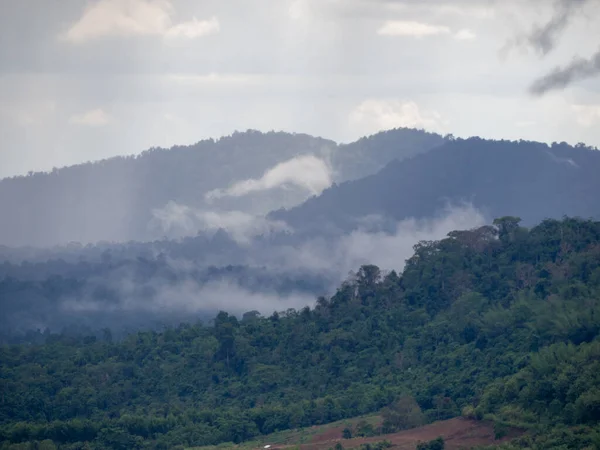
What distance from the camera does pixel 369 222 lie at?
396 feet

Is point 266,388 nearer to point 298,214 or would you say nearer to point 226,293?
point 226,293

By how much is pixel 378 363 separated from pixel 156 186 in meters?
121

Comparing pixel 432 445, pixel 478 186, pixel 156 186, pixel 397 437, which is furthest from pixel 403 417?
pixel 156 186

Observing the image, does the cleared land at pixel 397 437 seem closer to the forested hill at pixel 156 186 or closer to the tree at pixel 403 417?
the tree at pixel 403 417

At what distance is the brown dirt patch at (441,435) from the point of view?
3738 centimetres

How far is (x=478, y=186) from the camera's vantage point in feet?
386

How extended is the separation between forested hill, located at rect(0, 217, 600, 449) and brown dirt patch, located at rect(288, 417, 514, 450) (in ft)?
2.04

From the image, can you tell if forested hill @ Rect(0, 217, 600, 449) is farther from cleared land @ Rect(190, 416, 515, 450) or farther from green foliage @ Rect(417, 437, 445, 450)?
green foliage @ Rect(417, 437, 445, 450)

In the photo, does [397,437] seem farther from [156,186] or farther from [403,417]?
[156,186]

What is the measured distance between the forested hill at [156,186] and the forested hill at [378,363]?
95.3 m

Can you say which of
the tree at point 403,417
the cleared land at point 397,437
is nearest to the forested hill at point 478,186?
the tree at point 403,417

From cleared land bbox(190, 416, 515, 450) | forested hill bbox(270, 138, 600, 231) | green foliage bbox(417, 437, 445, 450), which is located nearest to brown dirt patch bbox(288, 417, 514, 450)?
cleared land bbox(190, 416, 515, 450)

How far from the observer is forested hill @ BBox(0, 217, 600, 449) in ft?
130

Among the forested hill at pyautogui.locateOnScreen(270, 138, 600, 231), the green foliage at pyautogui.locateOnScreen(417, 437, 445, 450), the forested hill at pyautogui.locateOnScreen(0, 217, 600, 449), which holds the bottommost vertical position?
the green foliage at pyautogui.locateOnScreen(417, 437, 445, 450)
